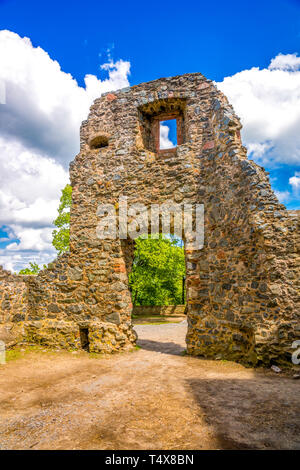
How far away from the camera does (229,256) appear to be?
18.2 feet

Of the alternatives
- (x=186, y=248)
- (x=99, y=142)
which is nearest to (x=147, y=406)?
(x=186, y=248)

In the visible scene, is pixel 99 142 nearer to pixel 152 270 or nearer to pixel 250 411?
pixel 250 411

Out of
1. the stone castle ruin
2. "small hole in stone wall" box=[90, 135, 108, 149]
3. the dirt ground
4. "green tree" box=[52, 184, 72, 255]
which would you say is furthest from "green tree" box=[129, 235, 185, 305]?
the dirt ground

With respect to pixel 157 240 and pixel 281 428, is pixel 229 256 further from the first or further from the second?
pixel 157 240

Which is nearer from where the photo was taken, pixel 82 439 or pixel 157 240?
pixel 82 439

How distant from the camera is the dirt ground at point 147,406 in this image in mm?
2381

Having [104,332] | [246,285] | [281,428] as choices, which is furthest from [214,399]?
[104,332]

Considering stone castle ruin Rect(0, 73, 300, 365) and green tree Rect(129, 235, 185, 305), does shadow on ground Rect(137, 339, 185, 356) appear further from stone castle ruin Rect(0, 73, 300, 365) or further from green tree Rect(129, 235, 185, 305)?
green tree Rect(129, 235, 185, 305)

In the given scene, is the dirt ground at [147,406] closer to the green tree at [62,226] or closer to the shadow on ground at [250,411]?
the shadow on ground at [250,411]

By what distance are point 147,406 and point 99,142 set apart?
6.93 meters

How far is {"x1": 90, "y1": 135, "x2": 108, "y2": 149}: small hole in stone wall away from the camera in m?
7.55

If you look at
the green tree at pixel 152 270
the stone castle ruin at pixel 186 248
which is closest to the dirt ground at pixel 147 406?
the stone castle ruin at pixel 186 248
